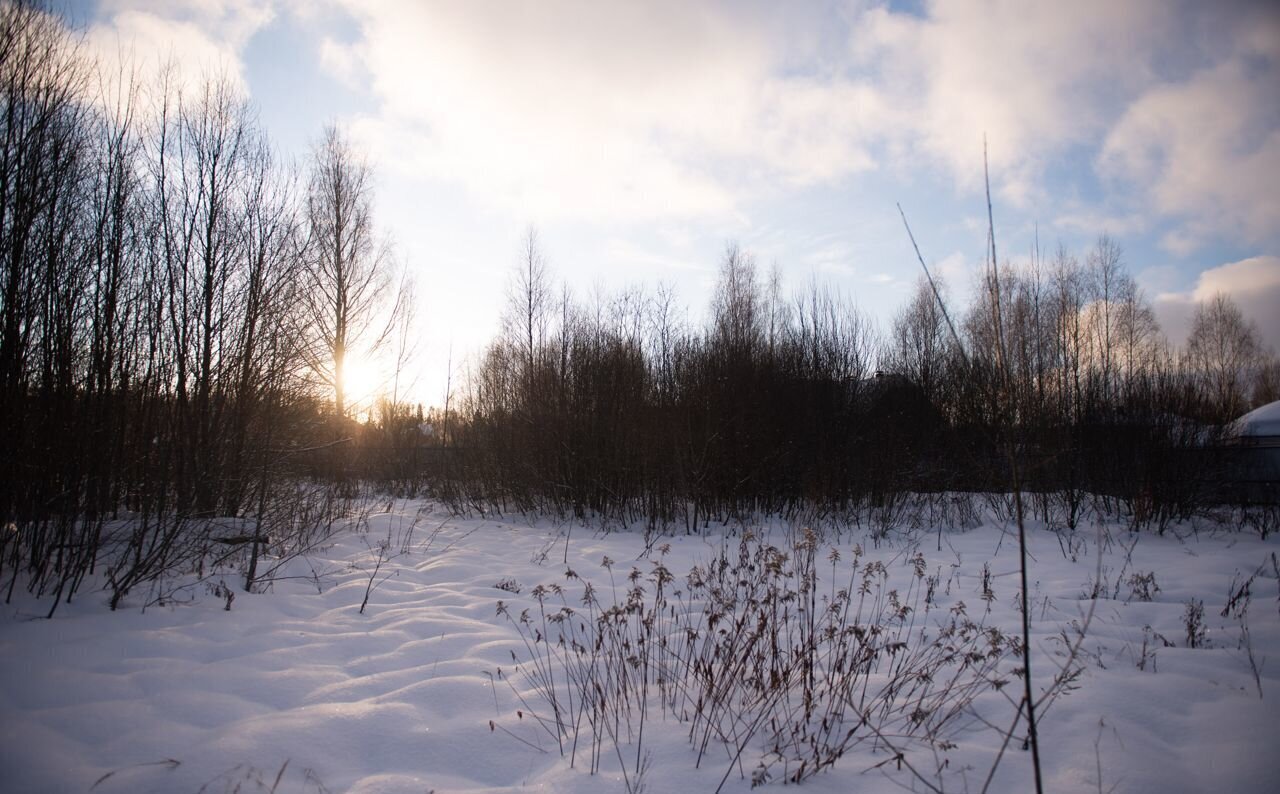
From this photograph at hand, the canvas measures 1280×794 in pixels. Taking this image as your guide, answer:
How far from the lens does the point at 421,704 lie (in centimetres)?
277

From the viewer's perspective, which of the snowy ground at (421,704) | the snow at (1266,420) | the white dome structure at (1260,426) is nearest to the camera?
the snowy ground at (421,704)

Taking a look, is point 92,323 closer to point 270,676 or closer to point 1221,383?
point 270,676

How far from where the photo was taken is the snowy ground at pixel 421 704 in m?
2.15

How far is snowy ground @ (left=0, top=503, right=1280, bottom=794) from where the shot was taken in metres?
2.15

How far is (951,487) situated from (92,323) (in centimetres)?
1150

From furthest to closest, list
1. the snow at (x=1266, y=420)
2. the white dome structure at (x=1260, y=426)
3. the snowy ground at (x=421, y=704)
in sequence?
the snow at (x=1266, y=420)
the white dome structure at (x=1260, y=426)
the snowy ground at (x=421, y=704)

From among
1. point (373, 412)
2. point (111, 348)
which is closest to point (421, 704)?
point (111, 348)

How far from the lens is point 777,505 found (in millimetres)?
9844

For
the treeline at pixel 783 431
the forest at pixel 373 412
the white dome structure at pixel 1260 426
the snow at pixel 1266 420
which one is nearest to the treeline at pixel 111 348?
the forest at pixel 373 412

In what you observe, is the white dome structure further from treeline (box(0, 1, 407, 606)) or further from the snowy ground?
treeline (box(0, 1, 407, 606))

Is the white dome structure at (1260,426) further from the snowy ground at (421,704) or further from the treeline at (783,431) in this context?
the snowy ground at (421,704)

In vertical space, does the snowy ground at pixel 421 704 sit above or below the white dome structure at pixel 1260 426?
below

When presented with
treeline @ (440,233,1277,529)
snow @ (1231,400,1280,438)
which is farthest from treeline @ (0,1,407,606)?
snow @ (1231,400,1280,438)

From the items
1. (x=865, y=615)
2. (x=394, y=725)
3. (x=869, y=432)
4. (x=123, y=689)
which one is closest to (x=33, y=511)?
(x=123, y=689)
